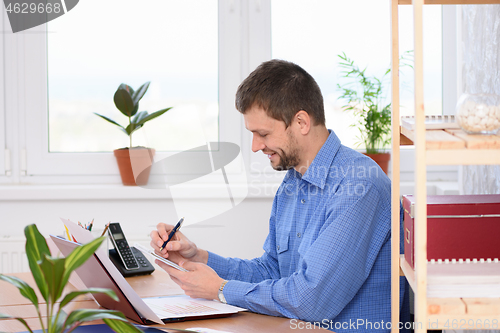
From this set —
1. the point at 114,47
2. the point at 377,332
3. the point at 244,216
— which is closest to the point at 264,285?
the point at 377,332

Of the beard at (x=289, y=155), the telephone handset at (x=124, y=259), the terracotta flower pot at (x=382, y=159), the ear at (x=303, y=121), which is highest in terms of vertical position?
the ear at (x=303, y=121)

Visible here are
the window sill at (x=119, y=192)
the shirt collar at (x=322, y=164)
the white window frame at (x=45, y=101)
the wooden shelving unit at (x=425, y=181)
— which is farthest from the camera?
the white window frame at (x=45, y=101)

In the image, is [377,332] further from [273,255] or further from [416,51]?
[416,51]

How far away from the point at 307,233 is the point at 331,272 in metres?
0.21

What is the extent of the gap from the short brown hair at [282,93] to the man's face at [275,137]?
2 centimetres

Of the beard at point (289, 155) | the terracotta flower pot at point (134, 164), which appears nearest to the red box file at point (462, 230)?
the beard at point (289, 155)

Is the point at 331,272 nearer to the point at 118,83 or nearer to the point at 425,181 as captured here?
the point at 425,181

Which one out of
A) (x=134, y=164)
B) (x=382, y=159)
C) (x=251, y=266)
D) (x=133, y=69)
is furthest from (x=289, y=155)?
(x=133, y=69)

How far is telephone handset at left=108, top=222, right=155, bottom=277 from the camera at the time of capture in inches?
63.0

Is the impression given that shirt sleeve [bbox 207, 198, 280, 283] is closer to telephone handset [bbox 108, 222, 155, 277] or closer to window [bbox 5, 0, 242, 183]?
telephone handset [bbox 108, 222, 155, 277]

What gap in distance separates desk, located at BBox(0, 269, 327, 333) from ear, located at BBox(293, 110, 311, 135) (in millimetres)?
587

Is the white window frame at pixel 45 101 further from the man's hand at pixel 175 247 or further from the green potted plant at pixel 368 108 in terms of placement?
the man's hand at pixel 175 247

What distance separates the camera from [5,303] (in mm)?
1314

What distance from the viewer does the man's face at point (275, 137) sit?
1559 millimetres
